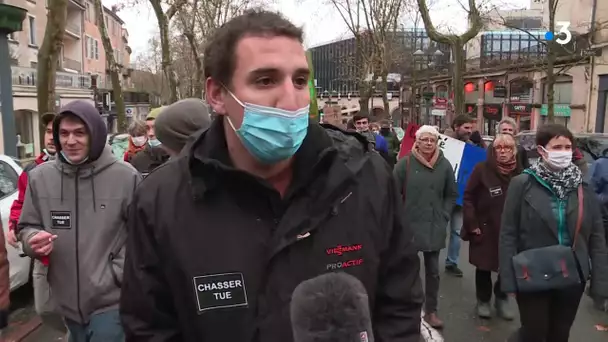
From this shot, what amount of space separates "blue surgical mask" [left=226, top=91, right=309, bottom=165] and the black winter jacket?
0.08 meters

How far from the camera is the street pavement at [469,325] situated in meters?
5.45

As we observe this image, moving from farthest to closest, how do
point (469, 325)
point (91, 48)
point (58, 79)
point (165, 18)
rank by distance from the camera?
point (91, 48) < point (58, 79) < point (165, 18) < point (469, 325)

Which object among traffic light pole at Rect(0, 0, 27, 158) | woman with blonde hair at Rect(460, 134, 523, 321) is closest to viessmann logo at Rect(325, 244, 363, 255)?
woman with blonde hair at Rect(460, 134, 523, 321)

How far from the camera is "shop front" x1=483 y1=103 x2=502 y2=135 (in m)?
38.4

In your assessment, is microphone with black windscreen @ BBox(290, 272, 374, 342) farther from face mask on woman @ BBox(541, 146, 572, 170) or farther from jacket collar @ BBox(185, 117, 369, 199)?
face mask on woman @ BBox(541, 146, 572, 170)

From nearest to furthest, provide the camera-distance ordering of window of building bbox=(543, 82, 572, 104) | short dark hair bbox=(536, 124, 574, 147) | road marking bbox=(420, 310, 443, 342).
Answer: short dark hair bbox=(536, 124, 574, 147) → road marking bbox=(420, 310, 443, 342) → window of building bbox=(543, 82, 572, 104)

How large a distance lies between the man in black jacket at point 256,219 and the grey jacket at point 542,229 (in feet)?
8.34

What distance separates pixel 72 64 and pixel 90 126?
47.1 meters

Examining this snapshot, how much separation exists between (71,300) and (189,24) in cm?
3660

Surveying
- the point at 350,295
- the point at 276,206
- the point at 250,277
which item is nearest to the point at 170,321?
the point at 250,277

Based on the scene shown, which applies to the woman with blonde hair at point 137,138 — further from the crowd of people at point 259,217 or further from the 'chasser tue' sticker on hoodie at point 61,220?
the crowd of people at point 259,217

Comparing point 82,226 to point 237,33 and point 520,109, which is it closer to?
point 237,33

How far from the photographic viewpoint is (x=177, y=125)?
11.6 ft

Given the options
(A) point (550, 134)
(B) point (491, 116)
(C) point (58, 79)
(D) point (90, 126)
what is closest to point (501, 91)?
(B) point (491, 116)
